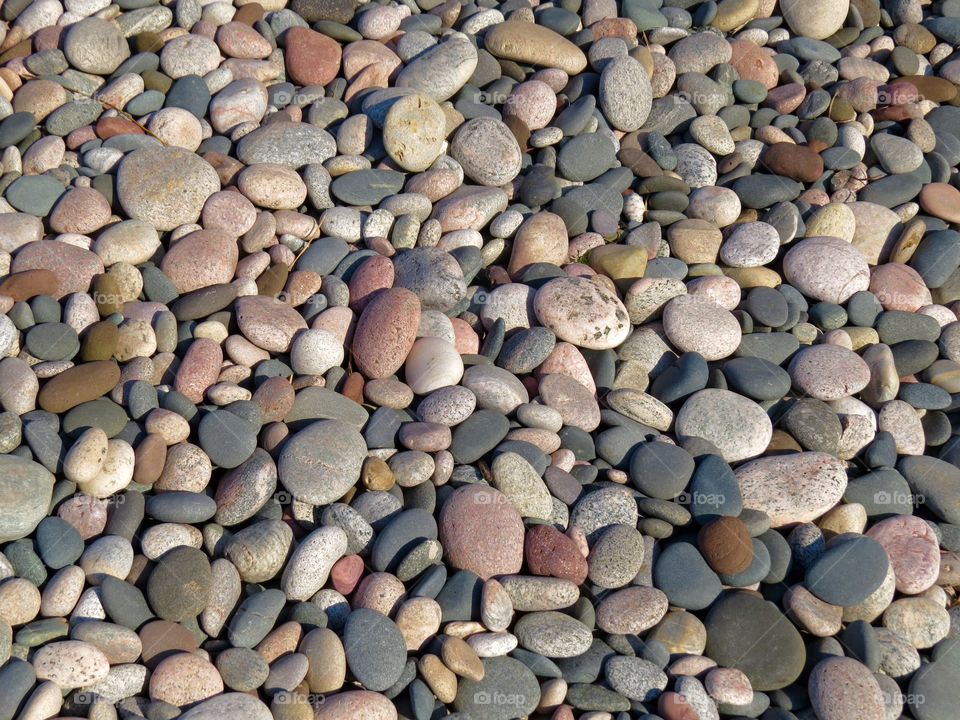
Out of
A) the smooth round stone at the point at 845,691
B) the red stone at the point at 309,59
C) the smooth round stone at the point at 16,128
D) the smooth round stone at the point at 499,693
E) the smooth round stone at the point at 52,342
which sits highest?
the red stone at the point at 309,59

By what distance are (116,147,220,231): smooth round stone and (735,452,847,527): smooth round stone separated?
3.22m

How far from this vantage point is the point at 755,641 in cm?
355

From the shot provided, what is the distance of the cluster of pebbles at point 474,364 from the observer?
135 inches

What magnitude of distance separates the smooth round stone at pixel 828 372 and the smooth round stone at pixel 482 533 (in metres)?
1.75

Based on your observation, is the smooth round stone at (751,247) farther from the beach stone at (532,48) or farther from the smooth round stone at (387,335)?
the smooth round stone at (387,335)

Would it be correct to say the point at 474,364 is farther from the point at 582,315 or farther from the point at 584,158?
the point at 584,158

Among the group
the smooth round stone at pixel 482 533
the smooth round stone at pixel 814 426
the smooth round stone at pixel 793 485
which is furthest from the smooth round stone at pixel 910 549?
the smooth round stone at pixel 482 533

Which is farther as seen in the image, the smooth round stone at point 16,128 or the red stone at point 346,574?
the smooth round stone at point 16,128

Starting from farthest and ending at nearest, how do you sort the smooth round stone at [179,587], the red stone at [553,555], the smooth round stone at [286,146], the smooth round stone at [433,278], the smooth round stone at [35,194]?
the smooth round stone at [286,146], the smooth round stone at [35,194], the smooth round stone at [433,278], the red stone at [553,555], the smooth round stone at [179,587]

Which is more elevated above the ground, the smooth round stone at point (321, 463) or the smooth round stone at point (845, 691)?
the smooth round stone at point (321, 463)

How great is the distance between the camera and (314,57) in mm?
5883

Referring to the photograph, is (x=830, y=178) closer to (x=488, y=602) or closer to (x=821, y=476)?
(x=821, y=476)

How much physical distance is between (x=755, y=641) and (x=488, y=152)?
3.15 meters

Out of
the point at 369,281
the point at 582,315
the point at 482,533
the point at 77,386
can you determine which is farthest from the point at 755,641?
the point at 77,386
